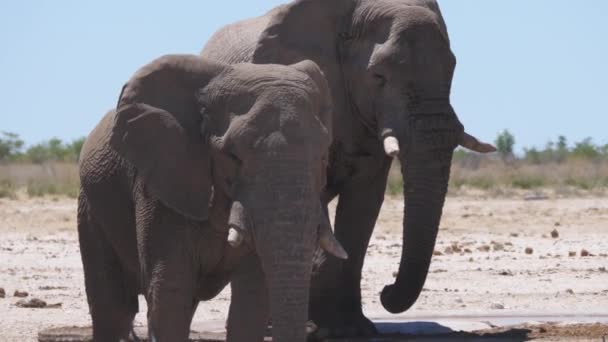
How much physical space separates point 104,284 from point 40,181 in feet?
65.9

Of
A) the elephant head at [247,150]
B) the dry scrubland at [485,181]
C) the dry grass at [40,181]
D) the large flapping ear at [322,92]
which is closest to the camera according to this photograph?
the elephant head at [247,150]

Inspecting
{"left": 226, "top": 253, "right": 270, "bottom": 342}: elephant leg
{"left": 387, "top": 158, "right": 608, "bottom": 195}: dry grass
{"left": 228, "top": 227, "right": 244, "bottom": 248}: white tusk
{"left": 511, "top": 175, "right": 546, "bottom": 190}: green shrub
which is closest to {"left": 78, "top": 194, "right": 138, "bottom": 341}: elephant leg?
{"left": 226, "top": 253, "right": 270, "bottom": 342}: elephant leg

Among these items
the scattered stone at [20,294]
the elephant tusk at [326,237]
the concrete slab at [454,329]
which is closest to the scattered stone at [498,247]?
the concrete slab at [454,329]

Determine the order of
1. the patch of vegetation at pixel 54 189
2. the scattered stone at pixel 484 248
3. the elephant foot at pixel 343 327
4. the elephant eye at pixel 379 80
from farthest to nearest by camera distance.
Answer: the patch of vegetation at pixel 54 189, the scattered stone at pixel 484 248, the elephant foot at pixel 343 327, the elephant eye at pixel 379 80

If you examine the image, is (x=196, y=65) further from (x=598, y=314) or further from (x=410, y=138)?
(x=598, y=314)

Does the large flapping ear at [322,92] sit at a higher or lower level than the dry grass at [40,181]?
lower

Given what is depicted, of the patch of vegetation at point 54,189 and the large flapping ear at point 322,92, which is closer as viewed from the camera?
the large flapping ear at point 322,92

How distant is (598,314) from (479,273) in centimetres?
337

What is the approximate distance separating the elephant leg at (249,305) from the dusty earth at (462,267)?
9.96 feet

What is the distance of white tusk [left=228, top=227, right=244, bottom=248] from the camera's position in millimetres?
7797

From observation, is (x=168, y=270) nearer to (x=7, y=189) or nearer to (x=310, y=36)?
(x=310, y=36)

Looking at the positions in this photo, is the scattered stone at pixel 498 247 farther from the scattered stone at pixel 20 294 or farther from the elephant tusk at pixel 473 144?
the elephant tusk at pixel 473 144

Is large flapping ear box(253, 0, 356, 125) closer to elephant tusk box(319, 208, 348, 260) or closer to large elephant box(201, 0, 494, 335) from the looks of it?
large elephant box(201, 0, 494, 335)

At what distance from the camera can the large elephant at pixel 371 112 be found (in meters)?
10.6
